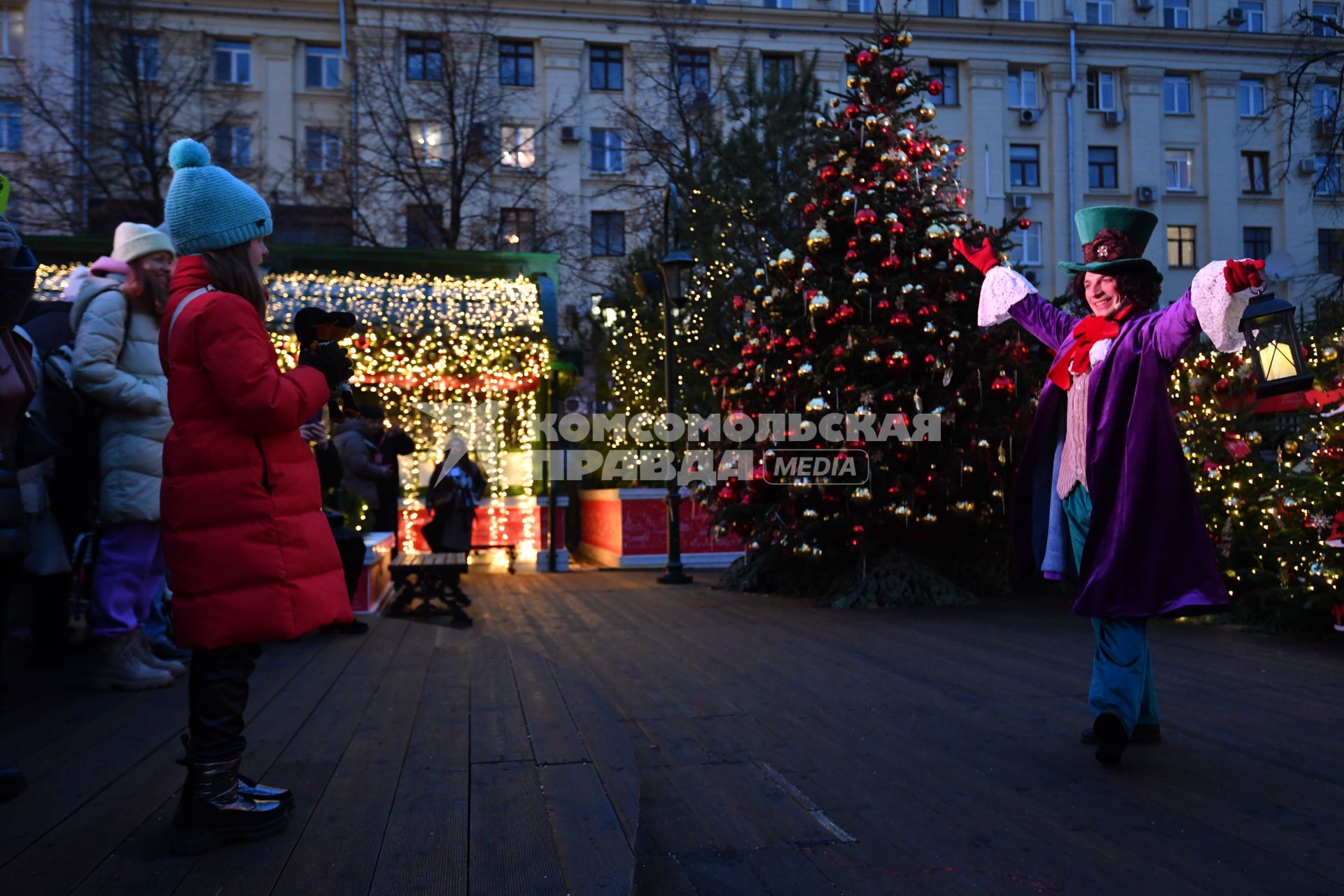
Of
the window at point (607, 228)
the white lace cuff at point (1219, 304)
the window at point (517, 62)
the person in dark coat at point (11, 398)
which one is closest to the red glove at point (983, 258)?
the white lace cuff at point (1219, 304)

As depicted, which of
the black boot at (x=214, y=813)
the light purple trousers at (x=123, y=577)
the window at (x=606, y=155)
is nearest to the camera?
the black boot at (x=214, y=813)

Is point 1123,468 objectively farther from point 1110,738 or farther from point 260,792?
point 260,792

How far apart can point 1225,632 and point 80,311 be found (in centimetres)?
699

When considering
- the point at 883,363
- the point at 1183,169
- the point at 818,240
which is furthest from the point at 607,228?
the point at 883,363

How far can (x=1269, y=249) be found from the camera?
39.3 meters

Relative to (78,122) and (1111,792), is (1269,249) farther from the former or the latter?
(1111,792)

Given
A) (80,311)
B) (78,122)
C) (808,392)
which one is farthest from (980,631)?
(78,122)

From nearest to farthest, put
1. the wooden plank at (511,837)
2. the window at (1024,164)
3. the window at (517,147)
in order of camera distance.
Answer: the wooden plank at (511,837) < the window at (517,147) < the window at (1024,164)

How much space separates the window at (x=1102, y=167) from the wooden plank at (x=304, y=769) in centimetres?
3813

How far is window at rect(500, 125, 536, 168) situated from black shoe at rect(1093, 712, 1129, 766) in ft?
68.9

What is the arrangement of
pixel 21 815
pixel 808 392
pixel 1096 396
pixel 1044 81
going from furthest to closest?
1. pixel 1044 81
2. pixel 808 392
3. pixel 1096 396
4. pixel 21 815

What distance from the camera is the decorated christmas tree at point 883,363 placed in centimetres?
919

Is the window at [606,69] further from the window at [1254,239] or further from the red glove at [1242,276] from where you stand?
the red glove at [1242,276]

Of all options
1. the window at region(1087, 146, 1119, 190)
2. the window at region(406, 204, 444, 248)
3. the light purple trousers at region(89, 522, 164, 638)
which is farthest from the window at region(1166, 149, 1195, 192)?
the light purple trousers at region(89, 522, 164, 638)
